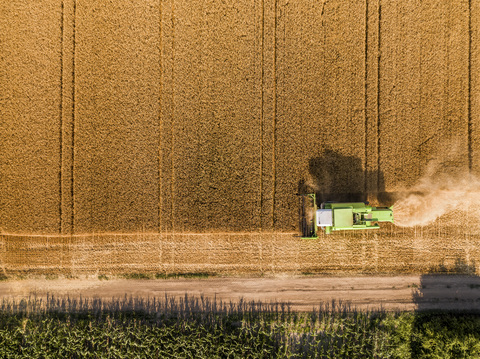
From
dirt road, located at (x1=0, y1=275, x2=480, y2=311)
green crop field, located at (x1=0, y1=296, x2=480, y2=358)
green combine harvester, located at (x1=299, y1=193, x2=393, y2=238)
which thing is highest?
green combine harvester, located at (x1=299, y1=193, x2=393, y2=238)

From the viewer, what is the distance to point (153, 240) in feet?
30.9

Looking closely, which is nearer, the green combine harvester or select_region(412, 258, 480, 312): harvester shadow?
the green combine harvester

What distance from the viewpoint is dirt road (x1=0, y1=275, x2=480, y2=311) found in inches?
370

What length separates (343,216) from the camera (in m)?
8.70

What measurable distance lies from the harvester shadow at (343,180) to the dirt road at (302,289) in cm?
277

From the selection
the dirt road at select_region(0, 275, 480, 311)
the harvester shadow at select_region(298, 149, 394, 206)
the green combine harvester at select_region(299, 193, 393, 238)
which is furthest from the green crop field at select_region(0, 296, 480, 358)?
the harvester shadow at select_region(298, 149, 394, 206)

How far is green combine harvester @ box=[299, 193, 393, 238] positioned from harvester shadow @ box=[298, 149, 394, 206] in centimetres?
38

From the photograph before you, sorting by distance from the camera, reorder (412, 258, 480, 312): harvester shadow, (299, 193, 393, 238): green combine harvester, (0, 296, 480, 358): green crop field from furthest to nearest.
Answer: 1. (412, 258, 480, 312): harvester shadow
2. (0, 296, 480, 358): green crop field
3. (299, 193, 393, 238): green combine harvester

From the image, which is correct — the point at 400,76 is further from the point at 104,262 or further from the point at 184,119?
the point at 104,262

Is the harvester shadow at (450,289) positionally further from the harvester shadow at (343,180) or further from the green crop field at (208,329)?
the harvester shadow at (343,180)

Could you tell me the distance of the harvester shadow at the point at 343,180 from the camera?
942cm

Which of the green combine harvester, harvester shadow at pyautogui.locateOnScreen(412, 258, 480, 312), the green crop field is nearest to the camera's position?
the green combine harvester

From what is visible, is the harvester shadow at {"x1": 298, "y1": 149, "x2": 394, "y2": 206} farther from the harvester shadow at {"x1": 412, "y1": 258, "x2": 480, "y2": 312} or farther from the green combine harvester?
the harvester shadow at {"x1": 412, "y1": 258, "x2": 480, "y2": 312}

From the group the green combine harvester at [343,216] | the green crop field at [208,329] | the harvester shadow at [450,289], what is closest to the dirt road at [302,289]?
the harvester shadow at [450,289]
